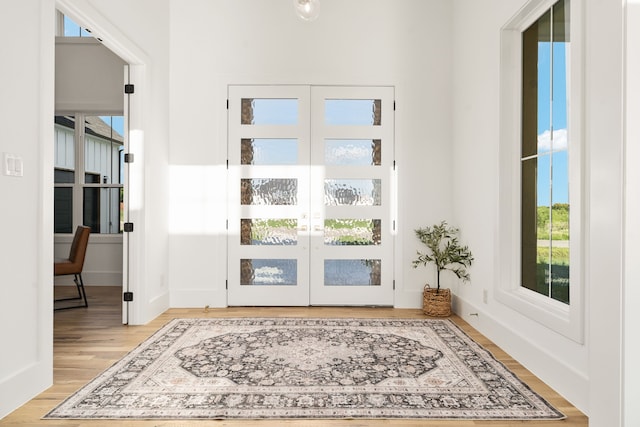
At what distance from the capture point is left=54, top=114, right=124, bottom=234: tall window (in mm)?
5609

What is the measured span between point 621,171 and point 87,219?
613 cm

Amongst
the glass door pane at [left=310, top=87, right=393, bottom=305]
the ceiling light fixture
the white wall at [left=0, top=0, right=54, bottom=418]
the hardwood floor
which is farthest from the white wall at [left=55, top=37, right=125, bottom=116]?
the ceiling light fixture

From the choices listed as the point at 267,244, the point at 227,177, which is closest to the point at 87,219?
the point at 227,177

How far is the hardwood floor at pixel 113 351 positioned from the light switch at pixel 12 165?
1259 mm

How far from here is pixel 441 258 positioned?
4.07 m

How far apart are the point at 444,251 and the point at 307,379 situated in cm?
222

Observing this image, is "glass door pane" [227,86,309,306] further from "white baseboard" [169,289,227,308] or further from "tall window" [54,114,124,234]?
"tall window" [54,114,124,234]

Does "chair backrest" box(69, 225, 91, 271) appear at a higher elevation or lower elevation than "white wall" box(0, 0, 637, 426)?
lower

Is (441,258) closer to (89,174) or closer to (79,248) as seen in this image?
(79,248)

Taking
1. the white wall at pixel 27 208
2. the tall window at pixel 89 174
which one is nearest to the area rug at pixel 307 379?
the white wall at pixel 27 208

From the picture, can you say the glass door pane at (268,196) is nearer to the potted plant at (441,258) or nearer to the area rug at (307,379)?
the area rug at (307,379)

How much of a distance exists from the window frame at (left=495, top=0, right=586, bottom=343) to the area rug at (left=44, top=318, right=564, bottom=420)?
1.56 feet

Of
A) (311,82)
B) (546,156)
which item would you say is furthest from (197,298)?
(546,156)

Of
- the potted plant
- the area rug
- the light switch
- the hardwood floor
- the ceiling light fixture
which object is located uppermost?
the ceiling light fixture
